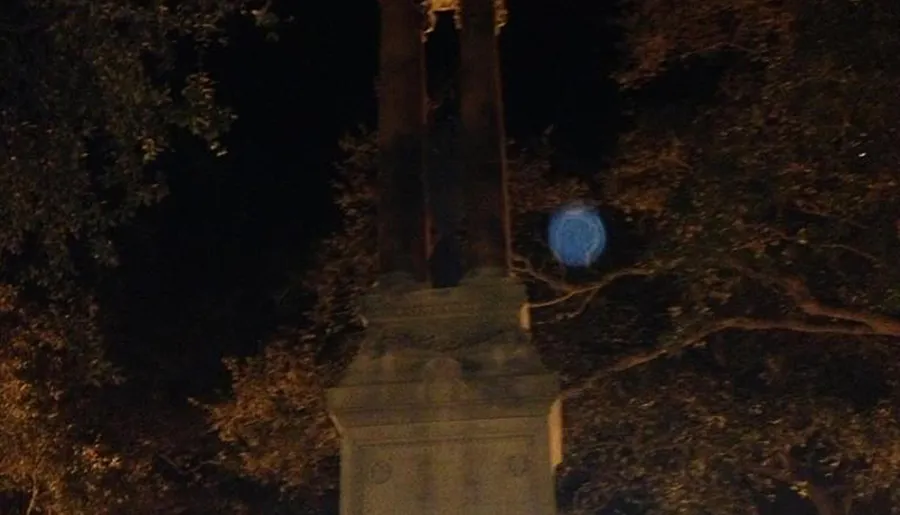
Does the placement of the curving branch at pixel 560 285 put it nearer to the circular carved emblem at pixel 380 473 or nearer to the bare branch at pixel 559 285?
the bare branch at pixel 559 285

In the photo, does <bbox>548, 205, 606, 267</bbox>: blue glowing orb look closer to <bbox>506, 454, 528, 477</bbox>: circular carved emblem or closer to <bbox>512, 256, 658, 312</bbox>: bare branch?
<bbox>512, 256, 658, 312</bbox>: bare branch

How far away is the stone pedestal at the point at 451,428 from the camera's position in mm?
8133

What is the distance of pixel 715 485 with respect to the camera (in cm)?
1421

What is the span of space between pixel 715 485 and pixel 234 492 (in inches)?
260

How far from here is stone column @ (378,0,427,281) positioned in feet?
29.1

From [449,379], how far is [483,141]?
1496mm

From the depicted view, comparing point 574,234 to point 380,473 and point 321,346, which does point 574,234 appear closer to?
point 321,346

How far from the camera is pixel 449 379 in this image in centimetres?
Answer: 821

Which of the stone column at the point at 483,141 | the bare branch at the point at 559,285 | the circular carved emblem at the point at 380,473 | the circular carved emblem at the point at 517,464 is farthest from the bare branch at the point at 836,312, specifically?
the circular carved emblem at the point at 380,473

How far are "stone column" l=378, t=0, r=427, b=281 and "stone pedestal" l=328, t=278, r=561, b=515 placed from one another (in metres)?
0.67

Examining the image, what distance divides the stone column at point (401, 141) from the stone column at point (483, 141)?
264 mm

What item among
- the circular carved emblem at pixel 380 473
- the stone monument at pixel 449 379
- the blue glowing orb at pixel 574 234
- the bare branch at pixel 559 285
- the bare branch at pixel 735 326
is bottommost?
the circular carved emblem at pixel 380 473

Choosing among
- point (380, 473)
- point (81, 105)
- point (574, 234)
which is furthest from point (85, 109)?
point (574, 234)

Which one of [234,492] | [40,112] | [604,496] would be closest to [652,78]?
[604,496]
